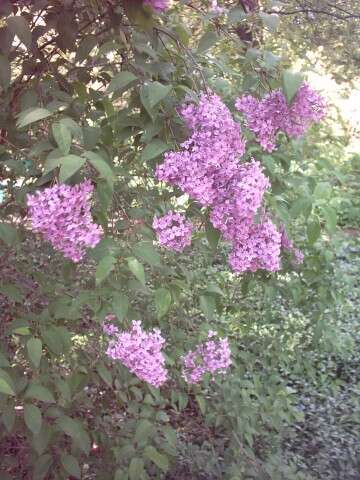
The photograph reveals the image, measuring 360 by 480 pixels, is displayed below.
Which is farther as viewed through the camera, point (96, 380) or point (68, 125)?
point (96, 380)

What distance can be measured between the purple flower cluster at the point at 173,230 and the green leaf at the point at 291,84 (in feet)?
1.32

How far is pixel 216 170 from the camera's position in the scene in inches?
57.8

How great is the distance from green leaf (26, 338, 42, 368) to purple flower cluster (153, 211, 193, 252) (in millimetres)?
454

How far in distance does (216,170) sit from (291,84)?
26 cm

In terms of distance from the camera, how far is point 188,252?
2.88 metres

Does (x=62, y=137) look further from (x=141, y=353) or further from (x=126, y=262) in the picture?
(x=141, y=353)

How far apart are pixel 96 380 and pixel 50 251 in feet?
1.76

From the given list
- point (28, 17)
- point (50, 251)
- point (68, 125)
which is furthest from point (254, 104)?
point (50, 251)

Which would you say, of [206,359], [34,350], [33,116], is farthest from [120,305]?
[206,359]

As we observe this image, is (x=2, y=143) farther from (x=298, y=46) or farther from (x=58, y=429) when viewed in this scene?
(x=298, y=46)

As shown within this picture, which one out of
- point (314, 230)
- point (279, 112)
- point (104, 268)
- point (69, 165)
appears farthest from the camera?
point (314, 230)

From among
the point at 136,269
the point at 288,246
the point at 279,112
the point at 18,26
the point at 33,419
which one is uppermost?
the point at 18,26

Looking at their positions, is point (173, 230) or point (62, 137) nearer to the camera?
point (62, 137)

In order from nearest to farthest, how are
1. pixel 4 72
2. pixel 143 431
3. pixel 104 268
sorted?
pixel 104 268 < pixel 4 72 < pixel 143 431
